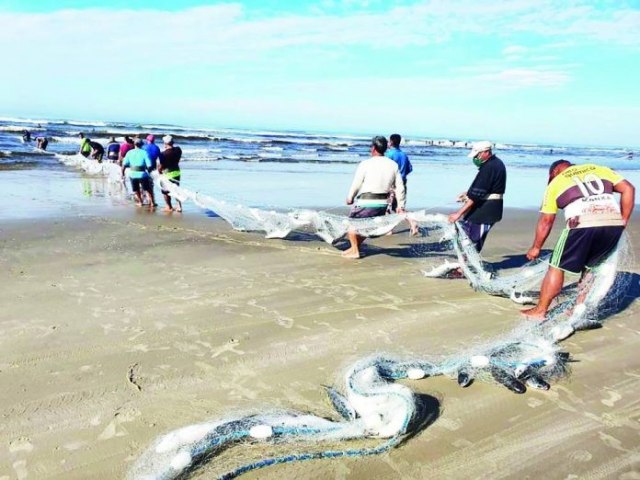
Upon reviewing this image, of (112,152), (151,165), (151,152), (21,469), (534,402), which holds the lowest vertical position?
(21,469)

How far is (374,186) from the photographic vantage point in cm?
695

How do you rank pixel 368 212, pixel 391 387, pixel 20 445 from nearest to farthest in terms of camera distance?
pixel 20 445 → pixel 391 387 → pixel 368 212

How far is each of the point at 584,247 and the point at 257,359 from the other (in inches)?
117

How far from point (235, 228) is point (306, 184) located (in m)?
8.44

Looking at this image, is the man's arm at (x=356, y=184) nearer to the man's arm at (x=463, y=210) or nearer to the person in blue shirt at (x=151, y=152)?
the man's arm at (x=463, y=210)

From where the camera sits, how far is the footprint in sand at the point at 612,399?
3.32 m

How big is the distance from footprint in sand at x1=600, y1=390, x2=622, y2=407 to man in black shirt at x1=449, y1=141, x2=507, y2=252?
278 cm

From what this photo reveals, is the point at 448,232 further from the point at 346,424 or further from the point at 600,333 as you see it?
the point at 346,424

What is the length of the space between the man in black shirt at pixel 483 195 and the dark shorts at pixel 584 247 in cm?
141

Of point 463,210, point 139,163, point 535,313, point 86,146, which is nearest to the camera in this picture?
point 535,313

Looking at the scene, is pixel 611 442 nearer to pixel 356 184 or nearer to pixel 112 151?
pixel 356 184

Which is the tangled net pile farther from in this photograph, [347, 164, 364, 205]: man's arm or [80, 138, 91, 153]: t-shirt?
[80, 138, 91, 153]: t-shirt

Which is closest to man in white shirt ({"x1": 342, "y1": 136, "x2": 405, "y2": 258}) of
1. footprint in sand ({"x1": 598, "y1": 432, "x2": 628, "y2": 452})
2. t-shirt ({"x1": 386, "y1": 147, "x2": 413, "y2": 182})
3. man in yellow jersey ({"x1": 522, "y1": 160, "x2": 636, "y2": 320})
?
t-shirt ({"x1": 386, "y1": 147, "x2": 413, "y2": 182})

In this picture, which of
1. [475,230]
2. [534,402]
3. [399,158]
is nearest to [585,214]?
[475,230]
